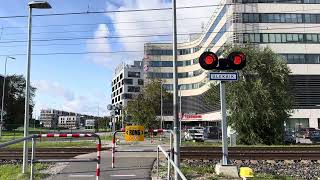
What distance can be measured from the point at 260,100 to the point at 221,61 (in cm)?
2369

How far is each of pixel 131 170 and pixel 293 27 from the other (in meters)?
61.9

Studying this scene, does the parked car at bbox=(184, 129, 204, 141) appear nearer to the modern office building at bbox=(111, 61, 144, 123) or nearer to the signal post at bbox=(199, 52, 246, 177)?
the signal post at bbox=(199, 52, 246, 177)

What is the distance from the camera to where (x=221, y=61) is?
1328 cm

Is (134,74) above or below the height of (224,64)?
above

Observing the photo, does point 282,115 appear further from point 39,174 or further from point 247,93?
point 39,174

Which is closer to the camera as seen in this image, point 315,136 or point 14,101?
point 315,136

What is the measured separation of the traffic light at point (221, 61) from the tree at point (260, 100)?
2287 centimetres

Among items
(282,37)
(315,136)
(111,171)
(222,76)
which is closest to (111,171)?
(111,171)

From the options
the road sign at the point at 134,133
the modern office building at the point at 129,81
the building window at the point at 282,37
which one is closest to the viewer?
the road sign at the point at 134,133

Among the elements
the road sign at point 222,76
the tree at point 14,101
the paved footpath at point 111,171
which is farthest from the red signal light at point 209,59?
the tree at point 14,101

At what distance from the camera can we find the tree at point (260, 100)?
35844mm

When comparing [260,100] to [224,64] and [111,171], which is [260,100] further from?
[111,171]

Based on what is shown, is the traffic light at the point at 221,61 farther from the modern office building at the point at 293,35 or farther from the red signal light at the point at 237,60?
the modern office building at the point at 293,35

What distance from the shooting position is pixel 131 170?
557 inches
